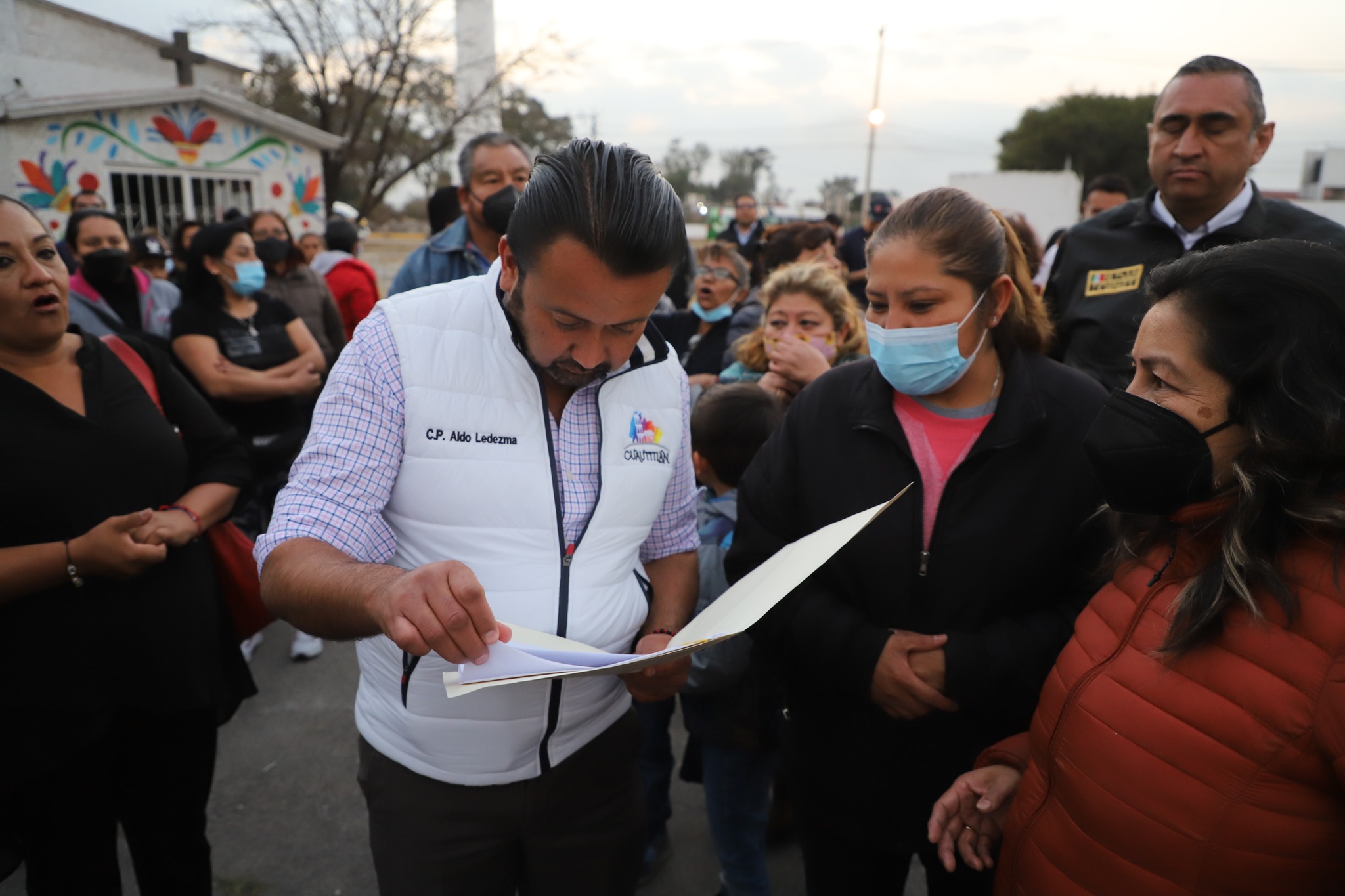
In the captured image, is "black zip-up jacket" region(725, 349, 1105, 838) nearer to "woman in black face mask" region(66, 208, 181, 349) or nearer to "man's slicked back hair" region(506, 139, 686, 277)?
"man's slicked back hair" region(506, 139, 686, 277)

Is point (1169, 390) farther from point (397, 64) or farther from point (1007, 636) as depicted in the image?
point (397, 64)

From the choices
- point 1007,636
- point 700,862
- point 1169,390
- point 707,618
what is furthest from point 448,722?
point 700,862

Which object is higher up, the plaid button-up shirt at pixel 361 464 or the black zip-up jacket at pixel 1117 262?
the black zip-up jacket at pixel 1117 262

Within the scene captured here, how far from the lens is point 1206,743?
1.16m

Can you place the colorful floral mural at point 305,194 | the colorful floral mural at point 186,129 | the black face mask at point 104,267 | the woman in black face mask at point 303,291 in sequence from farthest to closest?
the colorful floral mural at point 305,194 < the colorful floral mural at point 186,129 < the woman in black face mask at point 303,291 < the black face mask at point 104,267

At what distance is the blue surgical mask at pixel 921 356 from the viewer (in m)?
1.76

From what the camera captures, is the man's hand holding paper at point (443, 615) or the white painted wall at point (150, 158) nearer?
the man's hand holding paper at point (443, 615)

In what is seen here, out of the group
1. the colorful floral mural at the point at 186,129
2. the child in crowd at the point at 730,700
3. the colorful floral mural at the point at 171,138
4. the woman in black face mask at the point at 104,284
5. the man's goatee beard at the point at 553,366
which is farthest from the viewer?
the colorful floral mural at the point at 186,129

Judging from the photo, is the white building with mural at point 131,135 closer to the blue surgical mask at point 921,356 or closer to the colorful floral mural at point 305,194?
the colorful floral mural at point 305,194

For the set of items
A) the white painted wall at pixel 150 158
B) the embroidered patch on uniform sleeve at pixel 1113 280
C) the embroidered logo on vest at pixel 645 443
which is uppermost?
the white painted wall at pixel 150 158

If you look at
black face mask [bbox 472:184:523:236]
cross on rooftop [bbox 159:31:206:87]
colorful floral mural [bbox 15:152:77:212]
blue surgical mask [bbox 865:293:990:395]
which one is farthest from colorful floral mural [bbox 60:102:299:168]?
blue surgical mask [bbox 865:293:990:395]

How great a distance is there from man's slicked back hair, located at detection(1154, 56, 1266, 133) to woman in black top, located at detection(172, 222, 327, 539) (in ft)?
13.2

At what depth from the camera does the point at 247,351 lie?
416cm

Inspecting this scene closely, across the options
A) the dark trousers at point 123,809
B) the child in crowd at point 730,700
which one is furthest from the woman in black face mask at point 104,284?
the child in crowd at point 730,700
